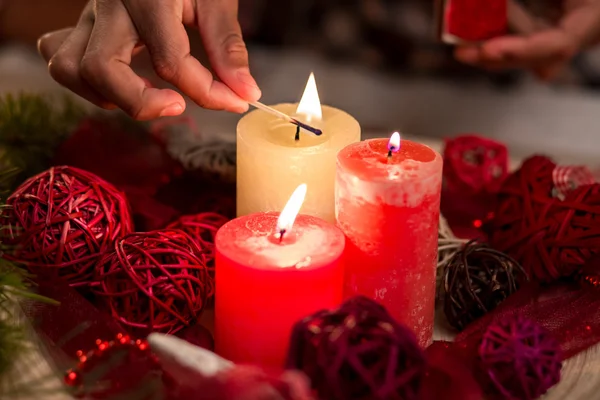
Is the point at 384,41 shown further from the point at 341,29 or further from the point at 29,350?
the point at 29,350

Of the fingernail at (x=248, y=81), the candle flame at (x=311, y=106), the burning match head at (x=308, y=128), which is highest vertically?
the fingernail at (x=248, y=81)

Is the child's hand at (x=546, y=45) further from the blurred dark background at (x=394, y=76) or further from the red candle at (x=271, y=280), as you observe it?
the red candle at (x=271, y=280)

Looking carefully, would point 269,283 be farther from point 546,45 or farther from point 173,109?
point 546,45

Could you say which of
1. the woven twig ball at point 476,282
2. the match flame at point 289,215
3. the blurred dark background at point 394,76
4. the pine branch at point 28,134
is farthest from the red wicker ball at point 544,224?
the blurred dark background at point 394,76

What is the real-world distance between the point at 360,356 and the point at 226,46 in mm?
406

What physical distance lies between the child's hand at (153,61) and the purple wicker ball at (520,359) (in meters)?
0.34

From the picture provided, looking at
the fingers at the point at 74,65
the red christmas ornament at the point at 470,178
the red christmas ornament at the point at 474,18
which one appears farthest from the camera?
the red christmas ornament at the point at 474,18

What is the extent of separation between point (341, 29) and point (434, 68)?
0.26m

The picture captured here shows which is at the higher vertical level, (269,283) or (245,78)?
(245,78)

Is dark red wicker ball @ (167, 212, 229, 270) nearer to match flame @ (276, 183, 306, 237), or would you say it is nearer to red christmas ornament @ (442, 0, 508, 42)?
match flame @ (276, 183, 306, 237)

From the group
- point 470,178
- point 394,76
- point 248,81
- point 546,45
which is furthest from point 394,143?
point 394,76

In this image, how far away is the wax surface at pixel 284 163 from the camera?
2.44ft

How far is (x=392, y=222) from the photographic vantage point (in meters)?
0.67

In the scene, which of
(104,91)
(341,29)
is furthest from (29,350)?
(341,29)
